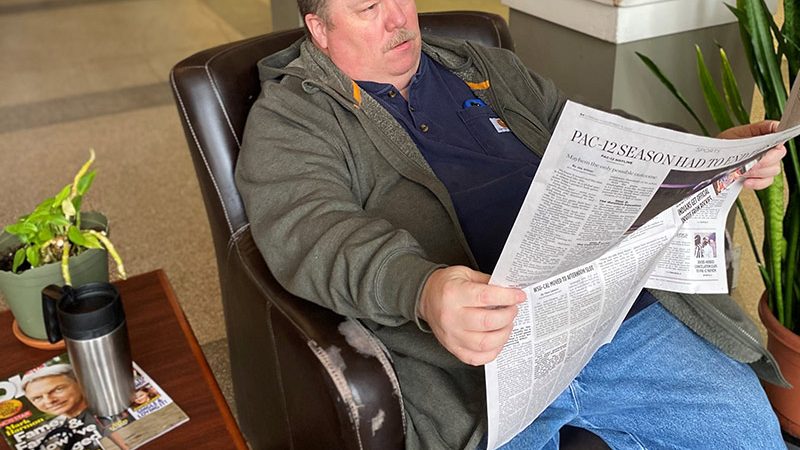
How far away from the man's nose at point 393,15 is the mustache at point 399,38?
0.07ft

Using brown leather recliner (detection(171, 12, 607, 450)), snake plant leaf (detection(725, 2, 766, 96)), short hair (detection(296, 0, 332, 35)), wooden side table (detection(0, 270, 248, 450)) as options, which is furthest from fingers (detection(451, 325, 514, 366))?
snake plant leaf (detection(725, 2, 766, 96))

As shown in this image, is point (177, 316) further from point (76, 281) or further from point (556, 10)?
point (556, 10)

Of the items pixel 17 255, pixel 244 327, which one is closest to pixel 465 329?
pixel 244 327

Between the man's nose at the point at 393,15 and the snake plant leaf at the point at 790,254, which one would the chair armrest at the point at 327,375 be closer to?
the man's nose at the point at 393,15

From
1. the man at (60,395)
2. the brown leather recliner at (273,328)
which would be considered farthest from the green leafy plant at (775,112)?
the man at (60,395)

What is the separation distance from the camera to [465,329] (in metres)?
1.01

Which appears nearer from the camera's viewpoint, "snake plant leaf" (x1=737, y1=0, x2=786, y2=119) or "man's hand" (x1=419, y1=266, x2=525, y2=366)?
"man's hand" (x1=419, y1=266, x2=525, y2=366)

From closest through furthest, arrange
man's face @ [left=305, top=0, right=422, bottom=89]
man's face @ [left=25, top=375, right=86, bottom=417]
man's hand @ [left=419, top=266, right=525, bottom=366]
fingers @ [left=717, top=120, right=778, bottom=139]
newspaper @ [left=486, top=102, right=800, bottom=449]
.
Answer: newspaper @ [left=486, top=102, right=800, bottom=449]
man's hand @ [left=419, top=266, right=525, bottom=366]
man's face @ [left=25, top=375, right=86, bottom=417]
fingers @ [left=717, top=120, right=778, bottom=139]
man's face @ [left=305, top=0, right=422, bottom=89]

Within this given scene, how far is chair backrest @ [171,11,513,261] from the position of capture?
154cm

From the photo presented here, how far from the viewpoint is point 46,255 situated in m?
1.36

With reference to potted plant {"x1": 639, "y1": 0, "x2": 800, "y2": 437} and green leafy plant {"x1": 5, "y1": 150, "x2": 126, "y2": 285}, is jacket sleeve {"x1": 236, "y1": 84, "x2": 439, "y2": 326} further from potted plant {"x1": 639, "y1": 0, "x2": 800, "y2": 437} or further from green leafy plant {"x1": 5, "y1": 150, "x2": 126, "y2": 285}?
potted plant {"x1": 639, "y1": 0, "x2": 800, "y2": 437}

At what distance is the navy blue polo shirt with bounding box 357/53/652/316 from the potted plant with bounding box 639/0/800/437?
436 millimetres

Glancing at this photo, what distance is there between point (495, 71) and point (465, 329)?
824 millimetres

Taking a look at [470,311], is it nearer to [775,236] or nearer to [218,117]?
[218,117]
